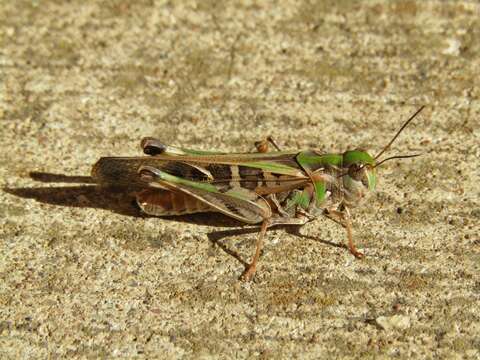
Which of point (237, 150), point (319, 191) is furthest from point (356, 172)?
point (237, 150)

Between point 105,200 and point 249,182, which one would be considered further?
point 105,200

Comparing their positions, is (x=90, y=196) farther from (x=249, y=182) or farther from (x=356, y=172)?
(x=356, y=172)

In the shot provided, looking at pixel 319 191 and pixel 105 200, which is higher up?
pixel 319 191

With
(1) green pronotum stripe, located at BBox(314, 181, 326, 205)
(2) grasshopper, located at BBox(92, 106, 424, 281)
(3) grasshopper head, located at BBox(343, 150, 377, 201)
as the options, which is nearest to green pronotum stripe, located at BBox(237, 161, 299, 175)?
(2) grasshopper, located at BBox(92, 106, 424, 281)

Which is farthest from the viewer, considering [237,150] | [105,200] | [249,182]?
[237,150]

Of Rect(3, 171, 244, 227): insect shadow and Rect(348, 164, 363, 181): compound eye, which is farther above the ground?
Rect(348, 164, 363, 181): compound eye

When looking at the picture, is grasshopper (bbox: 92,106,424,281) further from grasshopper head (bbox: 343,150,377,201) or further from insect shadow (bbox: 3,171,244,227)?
insect shadow (bbox: 3,171,244,227)

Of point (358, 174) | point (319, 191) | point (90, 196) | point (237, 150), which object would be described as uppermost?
point (358, 174)
